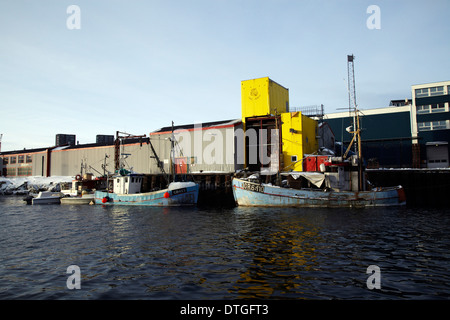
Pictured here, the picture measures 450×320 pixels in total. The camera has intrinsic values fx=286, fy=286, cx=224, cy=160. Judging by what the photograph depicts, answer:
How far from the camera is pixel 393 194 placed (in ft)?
100

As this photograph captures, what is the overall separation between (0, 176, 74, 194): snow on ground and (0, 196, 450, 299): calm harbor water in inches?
1799

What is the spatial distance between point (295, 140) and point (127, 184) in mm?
24060

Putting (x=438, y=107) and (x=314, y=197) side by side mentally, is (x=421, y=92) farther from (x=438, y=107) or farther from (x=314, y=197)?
(x=314, y=197)

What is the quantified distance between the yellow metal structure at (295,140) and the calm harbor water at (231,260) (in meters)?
20.8

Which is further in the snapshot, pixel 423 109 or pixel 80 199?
pixel 423 109

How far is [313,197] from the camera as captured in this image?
97.9 ft

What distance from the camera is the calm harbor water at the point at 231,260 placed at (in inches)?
340

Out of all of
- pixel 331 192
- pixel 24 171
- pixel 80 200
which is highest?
pixel 24 171

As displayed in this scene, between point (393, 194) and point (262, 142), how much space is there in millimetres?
18919

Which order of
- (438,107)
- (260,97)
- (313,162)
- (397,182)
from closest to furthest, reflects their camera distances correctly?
(313,162)
(397,182)
(260,97)
(438,107)

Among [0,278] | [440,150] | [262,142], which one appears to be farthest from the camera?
[440,150]

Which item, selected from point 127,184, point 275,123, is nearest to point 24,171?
point 127,184
